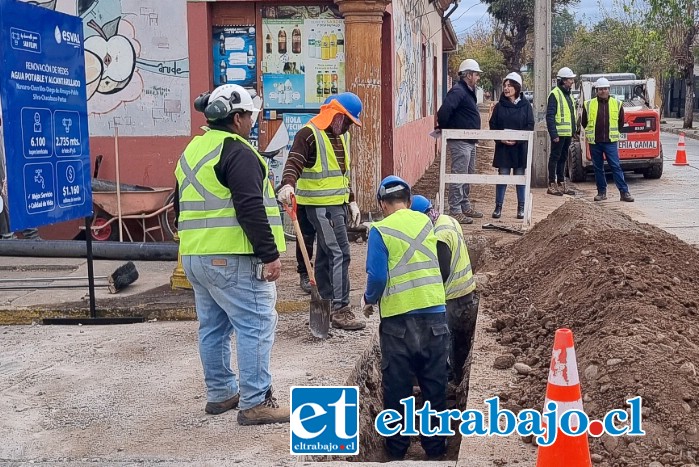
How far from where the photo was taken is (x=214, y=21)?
38.4 feet

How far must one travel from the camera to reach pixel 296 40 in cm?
1168

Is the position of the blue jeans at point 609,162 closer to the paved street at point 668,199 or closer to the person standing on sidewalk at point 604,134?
the person standing on sidewalk at point 604,134

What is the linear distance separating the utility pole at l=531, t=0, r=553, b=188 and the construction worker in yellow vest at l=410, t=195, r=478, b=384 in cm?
943

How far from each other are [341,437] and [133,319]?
3293 mm

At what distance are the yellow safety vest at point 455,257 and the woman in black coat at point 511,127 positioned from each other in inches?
230

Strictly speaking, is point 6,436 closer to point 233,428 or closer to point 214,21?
point 233,428

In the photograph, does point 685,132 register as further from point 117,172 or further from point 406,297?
point 406,297

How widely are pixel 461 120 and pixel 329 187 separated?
212 inches

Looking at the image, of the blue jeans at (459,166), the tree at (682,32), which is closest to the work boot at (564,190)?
the blue jeans at (459,166)

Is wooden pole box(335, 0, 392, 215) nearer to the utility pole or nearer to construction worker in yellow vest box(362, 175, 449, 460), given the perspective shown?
construction worker in yellow vest box(362, 175, 449, 460)

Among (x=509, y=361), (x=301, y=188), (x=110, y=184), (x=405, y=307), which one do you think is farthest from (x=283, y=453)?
(x=110, y=184)

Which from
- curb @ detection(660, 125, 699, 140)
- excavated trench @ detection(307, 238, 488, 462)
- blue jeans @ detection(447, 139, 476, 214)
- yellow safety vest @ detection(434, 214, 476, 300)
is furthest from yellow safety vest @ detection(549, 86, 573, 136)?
curb @ detection(660, 125, 699, 140)

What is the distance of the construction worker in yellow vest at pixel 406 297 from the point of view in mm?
5625

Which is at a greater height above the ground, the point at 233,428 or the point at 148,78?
the point at 148,78
